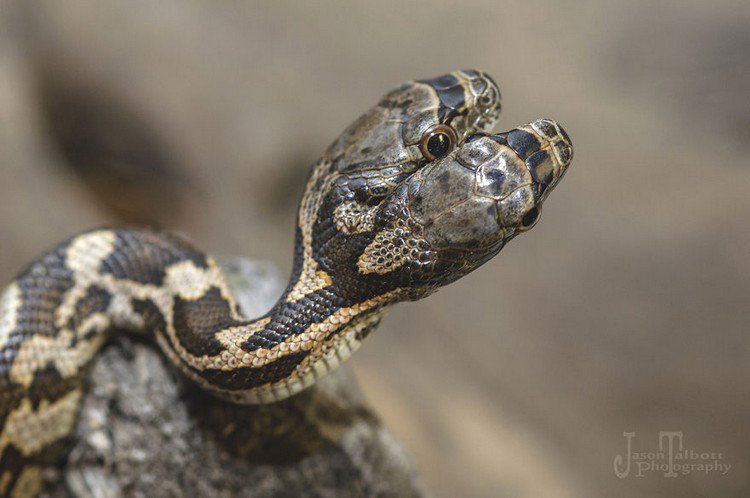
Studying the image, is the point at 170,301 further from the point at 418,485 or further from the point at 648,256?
the point at 648,256

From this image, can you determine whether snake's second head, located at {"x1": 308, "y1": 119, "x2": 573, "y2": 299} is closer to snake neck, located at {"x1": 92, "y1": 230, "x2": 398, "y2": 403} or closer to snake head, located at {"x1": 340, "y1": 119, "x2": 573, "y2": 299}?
snake head, located at {"x1": 340, "y1": 119, "x2": 573, "y2": 299}

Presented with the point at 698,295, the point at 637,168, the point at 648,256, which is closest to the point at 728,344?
the point at 698,295

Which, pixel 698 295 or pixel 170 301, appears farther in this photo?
pixel 698 295

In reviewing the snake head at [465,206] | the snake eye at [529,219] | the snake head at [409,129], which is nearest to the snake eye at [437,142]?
the snake head at [409,129]

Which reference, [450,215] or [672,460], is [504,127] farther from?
[672,460]

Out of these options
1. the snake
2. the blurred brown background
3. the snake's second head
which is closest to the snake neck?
the snake

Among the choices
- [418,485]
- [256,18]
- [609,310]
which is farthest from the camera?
[256,18]

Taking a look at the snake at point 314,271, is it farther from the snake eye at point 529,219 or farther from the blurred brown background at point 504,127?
the blurred brown background at point 504,127
